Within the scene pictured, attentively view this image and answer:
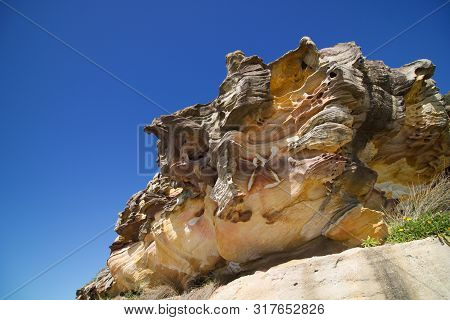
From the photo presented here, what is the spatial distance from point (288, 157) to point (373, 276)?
3.79 m

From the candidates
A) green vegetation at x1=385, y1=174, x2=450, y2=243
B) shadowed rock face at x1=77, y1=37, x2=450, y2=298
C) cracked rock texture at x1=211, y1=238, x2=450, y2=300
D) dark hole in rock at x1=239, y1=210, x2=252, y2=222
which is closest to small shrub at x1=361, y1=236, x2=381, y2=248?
green vegetation at x1=385, y1=174, x2=450, y2=243

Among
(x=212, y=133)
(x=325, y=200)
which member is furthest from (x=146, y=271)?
(x=325, y=200)

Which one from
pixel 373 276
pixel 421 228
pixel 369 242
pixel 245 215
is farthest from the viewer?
pixel 245 215

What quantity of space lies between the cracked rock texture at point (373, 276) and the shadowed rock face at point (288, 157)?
6.21 feet

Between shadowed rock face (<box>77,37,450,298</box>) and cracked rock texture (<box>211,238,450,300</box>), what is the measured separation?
189 cm

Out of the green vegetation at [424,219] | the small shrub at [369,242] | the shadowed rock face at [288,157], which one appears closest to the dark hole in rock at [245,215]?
the shadowed rock face at [288,157]

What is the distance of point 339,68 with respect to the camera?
29.2 feet

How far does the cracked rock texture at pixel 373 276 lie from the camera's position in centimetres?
530

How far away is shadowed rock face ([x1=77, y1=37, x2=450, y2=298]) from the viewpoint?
28.0 ft

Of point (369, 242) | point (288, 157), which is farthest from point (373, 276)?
point (288, 157)

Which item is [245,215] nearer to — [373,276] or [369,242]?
[369,242]

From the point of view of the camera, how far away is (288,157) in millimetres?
8914

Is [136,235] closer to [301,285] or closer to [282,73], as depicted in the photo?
[282,73]

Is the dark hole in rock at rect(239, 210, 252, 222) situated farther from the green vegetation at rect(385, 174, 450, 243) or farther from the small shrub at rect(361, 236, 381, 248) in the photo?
the green vegetation at rect(385, 174, 450, 243)
